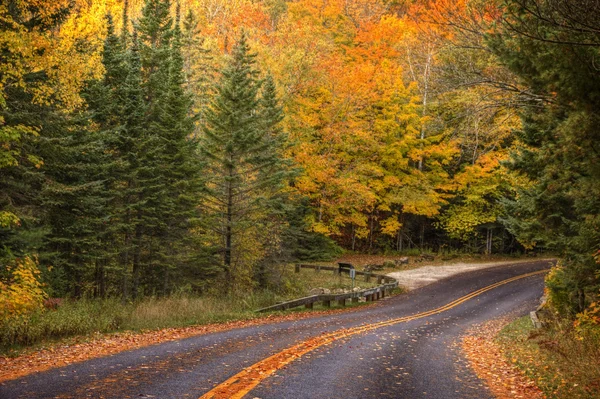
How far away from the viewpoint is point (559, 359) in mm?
9438

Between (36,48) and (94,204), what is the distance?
20.1 ft

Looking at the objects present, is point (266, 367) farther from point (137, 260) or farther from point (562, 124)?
point (137, 260)

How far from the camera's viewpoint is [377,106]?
39.9 metres

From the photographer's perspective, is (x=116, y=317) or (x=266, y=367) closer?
(x=266, y=367)

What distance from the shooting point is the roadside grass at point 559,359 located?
734 cm

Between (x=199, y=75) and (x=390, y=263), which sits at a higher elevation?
(x=199, y=75)

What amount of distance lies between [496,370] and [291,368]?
432cm

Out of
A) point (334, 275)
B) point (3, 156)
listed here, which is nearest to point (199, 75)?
point (334, 275)

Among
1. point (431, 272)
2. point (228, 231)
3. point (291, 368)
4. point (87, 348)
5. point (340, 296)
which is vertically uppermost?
point (228, 231)

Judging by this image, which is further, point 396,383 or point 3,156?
point 3,156

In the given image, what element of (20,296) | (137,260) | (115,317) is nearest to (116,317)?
(115,317)

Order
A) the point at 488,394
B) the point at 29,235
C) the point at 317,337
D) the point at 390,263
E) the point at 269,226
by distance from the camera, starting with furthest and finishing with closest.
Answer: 1. the point at 390,263
2. the point at 269,226
3. the point at 29,235
4. the point at 317,337
5. the point at 488,394

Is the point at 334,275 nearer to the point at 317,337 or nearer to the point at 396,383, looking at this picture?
the point at 317,337

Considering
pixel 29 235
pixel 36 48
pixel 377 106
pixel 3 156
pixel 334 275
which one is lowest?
pixel 334 275
